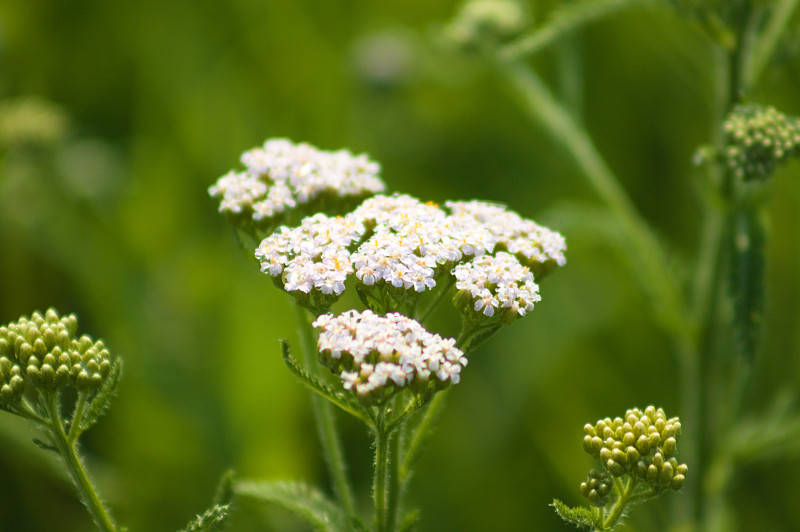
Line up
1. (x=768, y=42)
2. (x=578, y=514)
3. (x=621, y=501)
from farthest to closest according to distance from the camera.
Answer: (x=768, y=42), (x=621, y=501), (x=578, y=514)

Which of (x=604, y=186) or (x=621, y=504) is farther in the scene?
(x=604, y=186)

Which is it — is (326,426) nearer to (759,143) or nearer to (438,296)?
(438,296)

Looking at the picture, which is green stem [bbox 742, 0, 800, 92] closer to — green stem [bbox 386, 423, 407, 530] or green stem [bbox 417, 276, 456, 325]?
green stem [bbox 417, 276, 456, 325]

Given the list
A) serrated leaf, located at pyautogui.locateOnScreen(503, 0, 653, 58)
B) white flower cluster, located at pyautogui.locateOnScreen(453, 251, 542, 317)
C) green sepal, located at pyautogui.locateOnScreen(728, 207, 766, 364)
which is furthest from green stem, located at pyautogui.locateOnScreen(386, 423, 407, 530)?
serrated leaf, located at pyautogui.locateOnScreen(503, 0, 653, 58)

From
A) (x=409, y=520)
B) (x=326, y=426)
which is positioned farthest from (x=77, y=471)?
(x=409, y=520)

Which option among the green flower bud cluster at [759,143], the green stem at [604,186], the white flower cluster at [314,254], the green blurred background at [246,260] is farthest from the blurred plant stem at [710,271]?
the white flower cluster at [314,254]

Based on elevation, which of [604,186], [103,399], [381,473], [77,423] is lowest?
A: [77,423]

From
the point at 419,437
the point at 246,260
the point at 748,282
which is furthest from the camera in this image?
the point at 246,260

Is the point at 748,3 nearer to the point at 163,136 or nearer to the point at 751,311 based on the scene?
the point at 751,311

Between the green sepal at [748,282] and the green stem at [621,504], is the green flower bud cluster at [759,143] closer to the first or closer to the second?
the green sepal at [748,282]
